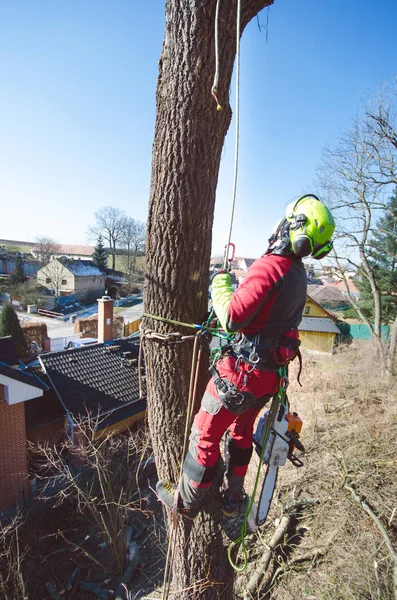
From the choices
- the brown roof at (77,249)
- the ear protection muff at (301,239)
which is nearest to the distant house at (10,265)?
the brown roof at (77,249)

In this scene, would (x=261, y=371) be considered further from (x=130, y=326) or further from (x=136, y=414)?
(x=130, y=326)

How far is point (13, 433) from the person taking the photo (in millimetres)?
7832

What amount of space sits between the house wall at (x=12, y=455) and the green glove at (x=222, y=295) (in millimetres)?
7808

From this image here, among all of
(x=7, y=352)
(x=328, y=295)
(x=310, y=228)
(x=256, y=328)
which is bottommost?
(x=7, y=352)

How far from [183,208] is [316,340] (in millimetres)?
22776

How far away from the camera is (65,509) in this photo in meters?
7.89

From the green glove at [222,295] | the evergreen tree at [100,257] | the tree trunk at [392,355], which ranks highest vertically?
the green glove at [222,295]

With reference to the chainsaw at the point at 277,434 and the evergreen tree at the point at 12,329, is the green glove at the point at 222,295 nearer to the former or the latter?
the chainsaw at the point at 277,434

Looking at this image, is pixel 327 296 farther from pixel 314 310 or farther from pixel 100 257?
pixel 100 257

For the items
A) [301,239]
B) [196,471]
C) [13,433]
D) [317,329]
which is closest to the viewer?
[301,239]

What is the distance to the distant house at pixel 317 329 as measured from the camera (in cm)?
2203

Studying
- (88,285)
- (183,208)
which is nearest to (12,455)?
(183,208)

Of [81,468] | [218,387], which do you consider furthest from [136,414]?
[218,387]

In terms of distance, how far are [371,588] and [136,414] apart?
24.5 ft
